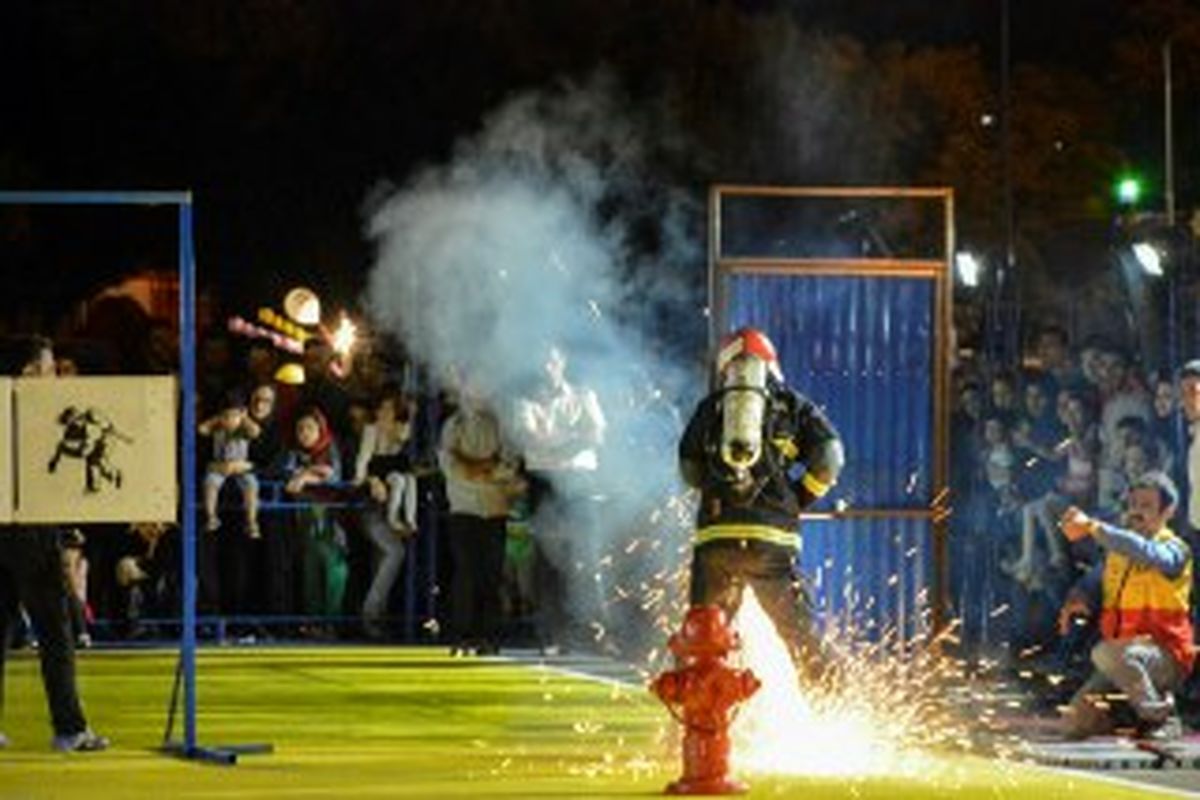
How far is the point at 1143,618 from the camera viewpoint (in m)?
18.2

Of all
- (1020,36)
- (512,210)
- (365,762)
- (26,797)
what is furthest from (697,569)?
(1020,36)

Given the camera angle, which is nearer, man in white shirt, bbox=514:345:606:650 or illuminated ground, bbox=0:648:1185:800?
illuminated ground, bbox=0:648:1185:800

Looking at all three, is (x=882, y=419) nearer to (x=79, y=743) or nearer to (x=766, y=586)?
(x=766, y=586)

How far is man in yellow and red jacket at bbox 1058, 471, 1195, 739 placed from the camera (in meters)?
18.0

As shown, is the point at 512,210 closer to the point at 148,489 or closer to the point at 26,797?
the point at 148,489

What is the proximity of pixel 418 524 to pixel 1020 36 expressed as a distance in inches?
1787

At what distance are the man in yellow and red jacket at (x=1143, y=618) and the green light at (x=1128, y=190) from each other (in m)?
13.2

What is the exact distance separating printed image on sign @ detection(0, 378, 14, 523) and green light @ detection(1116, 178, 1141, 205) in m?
16.2

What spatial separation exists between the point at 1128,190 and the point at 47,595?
1589 cm

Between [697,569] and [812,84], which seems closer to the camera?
[697,569]

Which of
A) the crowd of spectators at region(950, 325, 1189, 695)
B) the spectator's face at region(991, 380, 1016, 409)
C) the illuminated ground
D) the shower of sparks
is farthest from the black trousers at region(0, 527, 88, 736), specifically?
the spectator's face at region(991, 380, 1016, 409)

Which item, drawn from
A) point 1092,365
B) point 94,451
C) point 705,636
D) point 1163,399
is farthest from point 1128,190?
point 705,636

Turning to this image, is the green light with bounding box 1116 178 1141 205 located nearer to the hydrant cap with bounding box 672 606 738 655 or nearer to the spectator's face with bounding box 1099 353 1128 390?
the spectator's face with bounding box 1099 353 1128 390

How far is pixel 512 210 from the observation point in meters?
27.6
